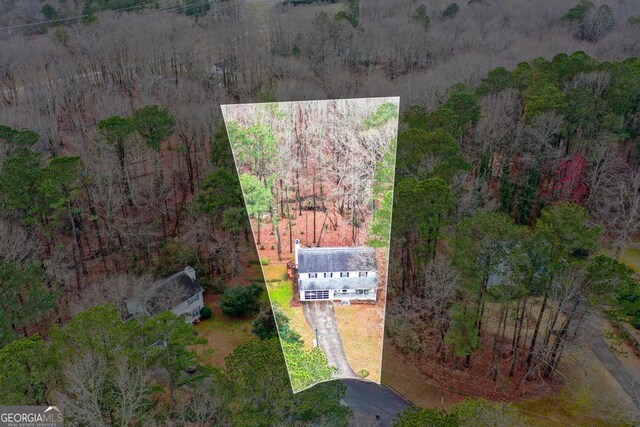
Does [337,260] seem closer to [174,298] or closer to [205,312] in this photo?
[174,298]

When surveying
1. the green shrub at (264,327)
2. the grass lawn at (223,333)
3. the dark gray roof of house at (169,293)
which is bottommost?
the grass lawn at (223,333)

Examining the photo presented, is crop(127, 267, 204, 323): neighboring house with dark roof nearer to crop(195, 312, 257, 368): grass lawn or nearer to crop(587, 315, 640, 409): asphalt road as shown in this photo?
crop(195, 312, 257, 368): grass lawn

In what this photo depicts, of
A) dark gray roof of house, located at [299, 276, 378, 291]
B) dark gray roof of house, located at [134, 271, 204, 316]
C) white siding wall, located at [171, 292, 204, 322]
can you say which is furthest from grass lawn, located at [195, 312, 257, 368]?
dark gray roof of house, located at [299, 276, 378, 291]

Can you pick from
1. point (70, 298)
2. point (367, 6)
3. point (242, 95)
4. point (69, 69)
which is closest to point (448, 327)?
point (70, 298)

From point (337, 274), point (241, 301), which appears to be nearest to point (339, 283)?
point (337, 274)

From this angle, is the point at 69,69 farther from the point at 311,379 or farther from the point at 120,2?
the point at 311,379

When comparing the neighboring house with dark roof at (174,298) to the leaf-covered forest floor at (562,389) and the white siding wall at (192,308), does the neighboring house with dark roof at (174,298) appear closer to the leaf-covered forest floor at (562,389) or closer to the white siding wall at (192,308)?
the white siding wall at (192,308)

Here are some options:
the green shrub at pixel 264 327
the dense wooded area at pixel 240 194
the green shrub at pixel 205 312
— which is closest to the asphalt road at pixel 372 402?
the dense wooded area at pixel 240 194
